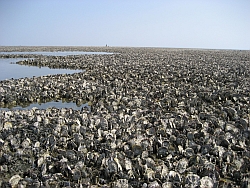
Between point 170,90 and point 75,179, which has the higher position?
point 170,90

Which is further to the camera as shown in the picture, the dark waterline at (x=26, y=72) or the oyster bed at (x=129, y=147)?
the dark waterline at (x=26, y=72)

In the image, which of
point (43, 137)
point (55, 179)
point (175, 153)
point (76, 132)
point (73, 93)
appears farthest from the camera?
point (73, 93)

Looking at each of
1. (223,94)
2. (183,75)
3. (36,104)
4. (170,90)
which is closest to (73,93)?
(36,104)

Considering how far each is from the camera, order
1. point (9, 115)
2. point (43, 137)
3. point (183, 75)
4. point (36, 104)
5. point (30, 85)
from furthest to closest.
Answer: point (183, 75) → point (30, 85) → point (36, 104) → point (9, 115) → point (43, 137)

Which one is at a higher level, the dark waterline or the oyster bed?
the dark waterline

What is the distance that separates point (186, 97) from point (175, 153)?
4574 mm

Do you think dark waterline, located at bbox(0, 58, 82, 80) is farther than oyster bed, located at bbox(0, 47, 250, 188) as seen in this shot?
Yes

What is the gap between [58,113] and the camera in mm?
6727

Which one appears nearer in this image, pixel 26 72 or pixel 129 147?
pixel 129 147

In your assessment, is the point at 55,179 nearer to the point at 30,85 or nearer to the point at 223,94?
the point at 223,94

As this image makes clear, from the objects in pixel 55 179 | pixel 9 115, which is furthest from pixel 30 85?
pixel 55 179

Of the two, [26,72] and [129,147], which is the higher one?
[26,72]

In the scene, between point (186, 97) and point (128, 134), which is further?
point (186, 97)

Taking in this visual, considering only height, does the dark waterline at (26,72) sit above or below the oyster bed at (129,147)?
above
